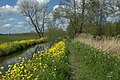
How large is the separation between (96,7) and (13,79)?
2873 cm

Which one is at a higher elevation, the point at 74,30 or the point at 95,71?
the point at 95,71

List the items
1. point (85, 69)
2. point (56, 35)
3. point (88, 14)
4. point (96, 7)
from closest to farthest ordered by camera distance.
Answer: point (85, 69)
point (96, 7)
point (88, 14)
point (56, 35)

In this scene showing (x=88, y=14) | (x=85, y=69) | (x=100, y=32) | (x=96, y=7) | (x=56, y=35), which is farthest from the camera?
(x=56, y=35)

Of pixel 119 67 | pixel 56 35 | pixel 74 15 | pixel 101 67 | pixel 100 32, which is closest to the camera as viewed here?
pixel 119 67

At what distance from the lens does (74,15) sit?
1812 inches

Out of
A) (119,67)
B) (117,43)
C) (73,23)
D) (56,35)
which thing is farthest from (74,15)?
(119,67)

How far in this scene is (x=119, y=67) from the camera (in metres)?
10.4

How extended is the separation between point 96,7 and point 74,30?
40.0ft

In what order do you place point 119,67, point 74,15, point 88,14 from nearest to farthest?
point 119,67
point 88,14
point 74,15

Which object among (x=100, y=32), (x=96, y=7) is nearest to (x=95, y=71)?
(x=100, y=32)

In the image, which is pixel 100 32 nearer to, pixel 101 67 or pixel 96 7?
pixel 96 7

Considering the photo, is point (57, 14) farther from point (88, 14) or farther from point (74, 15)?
point (88, 14)

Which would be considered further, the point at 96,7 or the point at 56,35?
the point at 56,35

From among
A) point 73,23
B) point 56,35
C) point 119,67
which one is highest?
point 119,67
